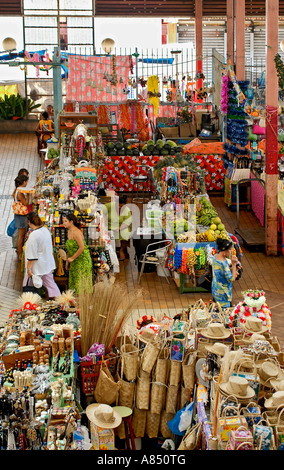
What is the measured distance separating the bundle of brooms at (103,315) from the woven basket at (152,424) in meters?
0.66

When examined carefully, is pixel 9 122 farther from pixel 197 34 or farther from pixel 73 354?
pixel 73 354

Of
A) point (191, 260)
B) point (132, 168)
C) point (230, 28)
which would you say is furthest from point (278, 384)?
point (230, 28)

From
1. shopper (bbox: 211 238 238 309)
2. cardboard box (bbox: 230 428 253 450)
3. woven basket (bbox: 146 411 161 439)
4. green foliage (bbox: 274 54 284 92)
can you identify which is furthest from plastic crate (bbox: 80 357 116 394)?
green foliage (bbox: 274 54 284 92)

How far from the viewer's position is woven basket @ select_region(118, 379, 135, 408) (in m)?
5.95

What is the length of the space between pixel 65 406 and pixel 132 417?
117cm

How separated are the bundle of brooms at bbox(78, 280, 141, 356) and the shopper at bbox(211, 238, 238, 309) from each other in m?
1.83

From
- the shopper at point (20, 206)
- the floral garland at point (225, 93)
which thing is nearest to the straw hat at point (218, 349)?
the shopper at point (20, 206)

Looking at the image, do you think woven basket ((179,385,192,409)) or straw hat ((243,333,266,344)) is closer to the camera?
straw hat ((243,333,266,344))

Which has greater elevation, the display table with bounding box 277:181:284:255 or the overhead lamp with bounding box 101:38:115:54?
the overhead lamp with bounding box 101:38:115:54

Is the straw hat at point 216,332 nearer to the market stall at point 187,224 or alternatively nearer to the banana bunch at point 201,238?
the market stall at point 187,224

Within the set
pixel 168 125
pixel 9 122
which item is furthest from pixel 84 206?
pixel 9 122

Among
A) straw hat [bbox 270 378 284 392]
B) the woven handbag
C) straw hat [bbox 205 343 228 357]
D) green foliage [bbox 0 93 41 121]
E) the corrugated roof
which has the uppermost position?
the corrugated roof

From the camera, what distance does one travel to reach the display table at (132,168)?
1538 centimetres

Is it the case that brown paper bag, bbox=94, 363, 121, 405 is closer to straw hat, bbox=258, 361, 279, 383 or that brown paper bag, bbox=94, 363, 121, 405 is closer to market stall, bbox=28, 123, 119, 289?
straw hat, bbox=258, 361, 279, 383
